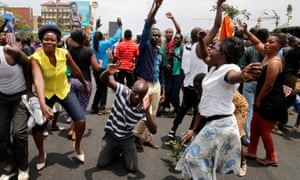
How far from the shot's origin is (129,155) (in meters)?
3.29

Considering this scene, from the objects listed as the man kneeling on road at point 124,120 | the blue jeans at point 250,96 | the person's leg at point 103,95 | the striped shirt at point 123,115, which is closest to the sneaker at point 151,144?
the man kneeling on road at point 124,120

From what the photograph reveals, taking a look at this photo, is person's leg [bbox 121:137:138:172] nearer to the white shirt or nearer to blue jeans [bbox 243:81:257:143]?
the white shirt

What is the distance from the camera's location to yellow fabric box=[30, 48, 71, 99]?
3010 mm

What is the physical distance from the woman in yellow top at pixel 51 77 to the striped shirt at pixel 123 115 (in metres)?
0.42

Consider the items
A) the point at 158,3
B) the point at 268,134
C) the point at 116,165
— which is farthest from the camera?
the point at 268,134

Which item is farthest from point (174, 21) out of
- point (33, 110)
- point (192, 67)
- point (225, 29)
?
point (33, 110)

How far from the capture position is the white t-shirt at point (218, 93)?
211cm

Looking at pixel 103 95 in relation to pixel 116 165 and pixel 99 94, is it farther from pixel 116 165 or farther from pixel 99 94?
pixel 116 165

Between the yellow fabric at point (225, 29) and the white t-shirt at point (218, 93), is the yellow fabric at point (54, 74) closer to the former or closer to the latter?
the white t-shirt at point (218, 93)

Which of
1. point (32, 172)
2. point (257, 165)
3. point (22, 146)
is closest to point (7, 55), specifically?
point (22, 146)

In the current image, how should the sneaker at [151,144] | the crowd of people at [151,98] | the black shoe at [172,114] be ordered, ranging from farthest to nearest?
the black shoe at [172,114] → the sneaker at [151,144] → the crowd of people at [151,98]

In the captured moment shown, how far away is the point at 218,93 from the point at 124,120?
143 cm

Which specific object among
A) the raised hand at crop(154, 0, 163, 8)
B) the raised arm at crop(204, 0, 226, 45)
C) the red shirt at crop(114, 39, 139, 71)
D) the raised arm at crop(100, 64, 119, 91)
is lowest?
the raised arm at crop(100, 64, 119, 91)

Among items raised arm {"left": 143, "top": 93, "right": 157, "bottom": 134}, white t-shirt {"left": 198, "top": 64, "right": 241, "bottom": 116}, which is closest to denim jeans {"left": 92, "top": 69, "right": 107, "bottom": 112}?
raised arm {"left": 143, "top": 93, "right": 157, "bottom": 134}
